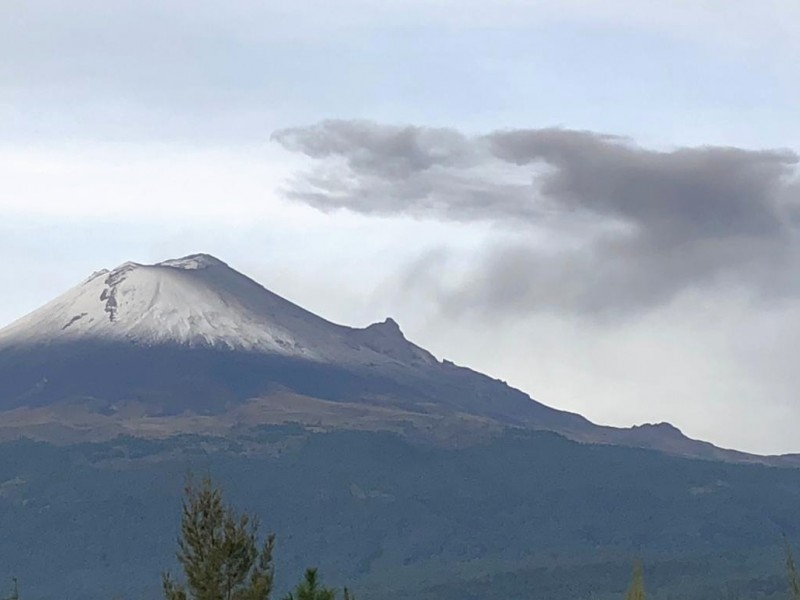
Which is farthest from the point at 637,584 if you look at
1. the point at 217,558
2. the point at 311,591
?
the point at 311,591

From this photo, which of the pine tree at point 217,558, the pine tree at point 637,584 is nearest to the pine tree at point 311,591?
the pine tree at point 217,558

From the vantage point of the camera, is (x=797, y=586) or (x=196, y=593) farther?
(x=196, y=593)

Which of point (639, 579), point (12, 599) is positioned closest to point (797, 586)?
point (639, 579)

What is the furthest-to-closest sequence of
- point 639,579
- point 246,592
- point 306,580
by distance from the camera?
point 306,580
point 246,592
point 639,579

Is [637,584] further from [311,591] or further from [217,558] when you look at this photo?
[311,591]

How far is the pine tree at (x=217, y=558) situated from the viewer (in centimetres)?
4053

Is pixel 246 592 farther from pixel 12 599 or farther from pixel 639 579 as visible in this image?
pixel 639 579

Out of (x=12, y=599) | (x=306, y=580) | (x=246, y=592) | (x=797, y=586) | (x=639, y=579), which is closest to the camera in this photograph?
(x=639, y=579)

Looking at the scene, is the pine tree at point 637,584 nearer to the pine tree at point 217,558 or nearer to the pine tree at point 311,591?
the pine tree at point 217,558

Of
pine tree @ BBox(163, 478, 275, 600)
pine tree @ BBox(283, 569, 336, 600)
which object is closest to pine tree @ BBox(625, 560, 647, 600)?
pine tree @ BBox(163, 478, 275, 600)

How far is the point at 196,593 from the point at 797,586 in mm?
15397

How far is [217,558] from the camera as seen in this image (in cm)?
4072

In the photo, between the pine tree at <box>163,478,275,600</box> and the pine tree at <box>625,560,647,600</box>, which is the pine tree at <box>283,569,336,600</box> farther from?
the pine tree at <box>625,560,647,600</box>

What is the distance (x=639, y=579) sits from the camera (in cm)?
2892
